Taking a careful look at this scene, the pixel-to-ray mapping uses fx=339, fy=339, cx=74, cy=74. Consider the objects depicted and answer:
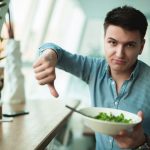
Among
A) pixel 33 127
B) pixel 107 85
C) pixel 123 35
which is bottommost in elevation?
pixel 33 127

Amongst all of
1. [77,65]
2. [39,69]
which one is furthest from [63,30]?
[39,69]

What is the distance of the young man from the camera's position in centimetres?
139

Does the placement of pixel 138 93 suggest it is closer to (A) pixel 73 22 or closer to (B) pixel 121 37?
(B) pixel 121 37

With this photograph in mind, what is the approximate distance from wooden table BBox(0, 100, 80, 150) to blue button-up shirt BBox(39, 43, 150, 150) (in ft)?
0.73

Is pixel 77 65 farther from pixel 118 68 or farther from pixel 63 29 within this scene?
pixel 63 29

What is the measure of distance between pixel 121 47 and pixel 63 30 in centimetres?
193

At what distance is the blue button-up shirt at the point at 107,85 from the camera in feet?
4.85

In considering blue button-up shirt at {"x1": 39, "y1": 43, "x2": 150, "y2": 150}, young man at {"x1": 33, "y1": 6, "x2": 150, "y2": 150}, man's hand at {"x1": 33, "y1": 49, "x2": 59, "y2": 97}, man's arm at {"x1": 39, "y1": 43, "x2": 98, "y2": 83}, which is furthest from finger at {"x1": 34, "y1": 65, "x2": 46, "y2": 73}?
man's arm at {"x1": 39, "y1": 43, "x2": 98, "y2": 83}

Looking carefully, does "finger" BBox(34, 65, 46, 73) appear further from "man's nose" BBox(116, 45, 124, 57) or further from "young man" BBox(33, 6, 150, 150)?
"man's nose" BBox(116, 45, 124, 57)

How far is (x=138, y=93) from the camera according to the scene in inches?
58.4

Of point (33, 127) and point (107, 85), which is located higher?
point (107, 85)

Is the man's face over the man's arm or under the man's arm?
over

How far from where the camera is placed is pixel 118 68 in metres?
1.40

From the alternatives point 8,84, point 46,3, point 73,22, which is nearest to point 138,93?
point 8,84
